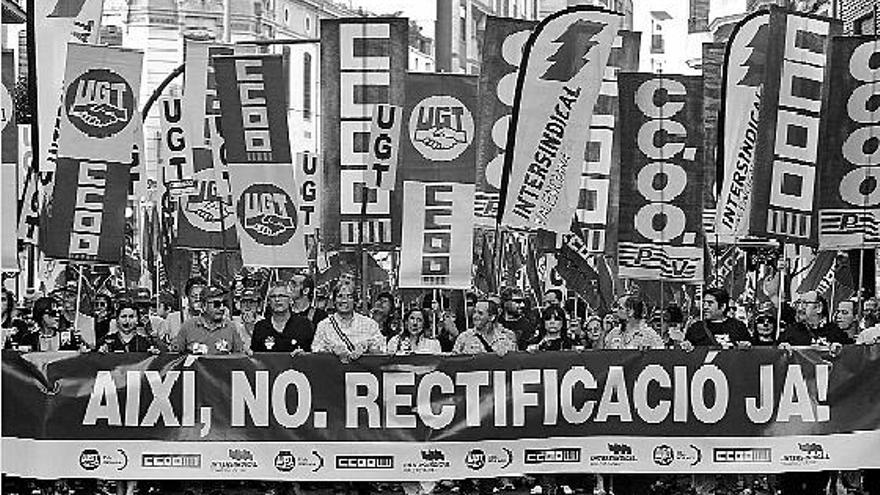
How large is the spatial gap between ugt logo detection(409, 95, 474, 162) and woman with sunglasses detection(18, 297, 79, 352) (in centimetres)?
355

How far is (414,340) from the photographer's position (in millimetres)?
13648

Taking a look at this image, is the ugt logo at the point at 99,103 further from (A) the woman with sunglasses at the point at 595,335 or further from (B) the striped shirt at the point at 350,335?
(A) the woman with sunglasses at the point at 595,335

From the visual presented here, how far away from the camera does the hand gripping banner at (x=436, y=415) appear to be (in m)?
12.6

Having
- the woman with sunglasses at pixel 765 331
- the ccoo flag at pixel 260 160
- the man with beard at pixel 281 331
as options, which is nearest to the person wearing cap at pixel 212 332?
the man with beard at pixel 281 331

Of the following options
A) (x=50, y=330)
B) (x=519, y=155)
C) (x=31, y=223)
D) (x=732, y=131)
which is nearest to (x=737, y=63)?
(x=732, y=131)

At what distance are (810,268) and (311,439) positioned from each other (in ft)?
39.8

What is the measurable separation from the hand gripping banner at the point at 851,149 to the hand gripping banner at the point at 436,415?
2382 millimetres

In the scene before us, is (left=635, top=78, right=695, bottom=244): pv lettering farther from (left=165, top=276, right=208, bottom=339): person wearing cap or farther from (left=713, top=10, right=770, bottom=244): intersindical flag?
(left=165, top=276, right=208, bottom=339): person wearing cap

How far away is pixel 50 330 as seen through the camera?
1450 cm

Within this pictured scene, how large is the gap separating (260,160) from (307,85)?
210 feet

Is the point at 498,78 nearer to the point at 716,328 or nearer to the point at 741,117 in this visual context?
the point at 741,117

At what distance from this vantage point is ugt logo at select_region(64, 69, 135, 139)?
47.3 ft

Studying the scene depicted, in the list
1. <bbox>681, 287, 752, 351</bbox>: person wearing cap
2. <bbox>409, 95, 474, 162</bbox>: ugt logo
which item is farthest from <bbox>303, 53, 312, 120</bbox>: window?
<bbox>681, 287, 752, 351</bbox>: person wearing cap

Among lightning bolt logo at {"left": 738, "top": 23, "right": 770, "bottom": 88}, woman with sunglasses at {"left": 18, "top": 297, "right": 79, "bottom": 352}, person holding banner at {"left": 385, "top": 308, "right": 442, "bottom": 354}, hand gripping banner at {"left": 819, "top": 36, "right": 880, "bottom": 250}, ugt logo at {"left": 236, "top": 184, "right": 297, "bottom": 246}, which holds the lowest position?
woman with sunglasses at {"left": 18, "top": 297, "right": 79, "bottom": 352}
